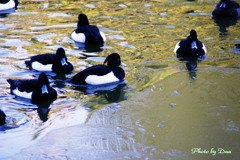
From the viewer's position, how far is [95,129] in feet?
22.9

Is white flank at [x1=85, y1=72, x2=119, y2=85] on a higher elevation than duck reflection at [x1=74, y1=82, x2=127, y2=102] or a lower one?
higher

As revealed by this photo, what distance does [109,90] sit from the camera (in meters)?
8.91

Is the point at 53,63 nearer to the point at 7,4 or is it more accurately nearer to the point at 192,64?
the point at 192,64

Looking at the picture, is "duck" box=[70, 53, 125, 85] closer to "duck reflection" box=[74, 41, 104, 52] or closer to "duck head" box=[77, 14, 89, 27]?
"duck reflection" box=[74, 41, 104, 52]

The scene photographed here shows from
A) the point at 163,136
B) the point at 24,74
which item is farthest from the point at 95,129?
the point at 24,74

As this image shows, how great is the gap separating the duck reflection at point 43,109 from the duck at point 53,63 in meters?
1.66

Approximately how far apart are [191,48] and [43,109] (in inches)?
187

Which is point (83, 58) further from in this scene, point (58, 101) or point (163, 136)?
point (163, 136)

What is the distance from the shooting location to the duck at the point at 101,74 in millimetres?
8906

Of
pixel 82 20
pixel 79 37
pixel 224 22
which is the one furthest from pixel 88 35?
pixel 224 22

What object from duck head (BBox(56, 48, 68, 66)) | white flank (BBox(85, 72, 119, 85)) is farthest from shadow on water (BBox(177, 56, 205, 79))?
duck head (BBox(56, 48, 68, 66))

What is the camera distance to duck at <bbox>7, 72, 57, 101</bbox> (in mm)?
8047

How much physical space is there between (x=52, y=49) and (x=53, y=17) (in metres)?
3.63

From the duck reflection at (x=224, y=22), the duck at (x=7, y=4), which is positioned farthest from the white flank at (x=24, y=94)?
the duck at (x=7, y=4)
